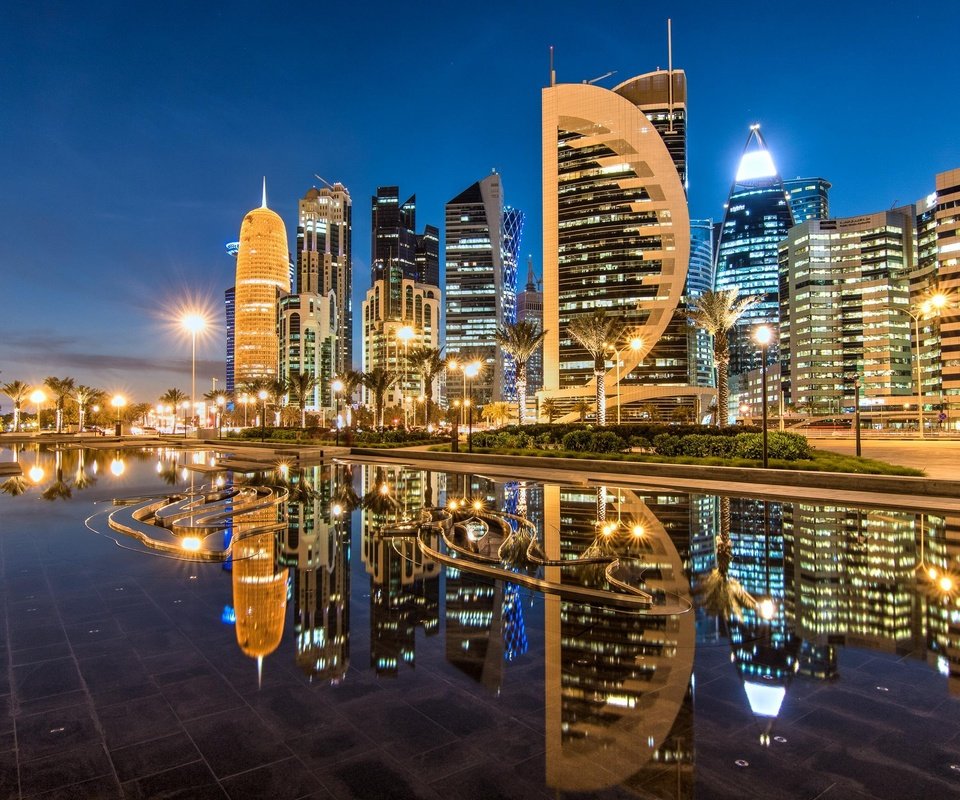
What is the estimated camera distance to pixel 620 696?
5.07 meters

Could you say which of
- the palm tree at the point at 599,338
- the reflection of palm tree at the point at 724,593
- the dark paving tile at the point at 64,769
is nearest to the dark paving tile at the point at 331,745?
the dark paving tile at the point at 64,769

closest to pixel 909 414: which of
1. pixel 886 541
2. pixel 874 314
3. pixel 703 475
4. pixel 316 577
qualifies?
pixel 874 314

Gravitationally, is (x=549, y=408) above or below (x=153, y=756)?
above

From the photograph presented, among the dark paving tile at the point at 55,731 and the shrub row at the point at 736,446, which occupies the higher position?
the shrub row at the point at 736,446

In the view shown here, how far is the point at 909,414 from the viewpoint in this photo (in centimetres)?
12838

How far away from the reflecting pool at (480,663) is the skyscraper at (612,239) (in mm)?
118455

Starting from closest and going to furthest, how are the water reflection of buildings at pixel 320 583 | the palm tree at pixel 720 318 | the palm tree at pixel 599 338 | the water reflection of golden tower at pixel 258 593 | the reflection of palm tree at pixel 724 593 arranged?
the water reflection of buildings at pixel 320 583, the water reflection of golden tower at pixel 258 593, the reflection of palm tree at pixel 724 593, the palm tree at pixel 720 318, the palm tree at pixel 599 338

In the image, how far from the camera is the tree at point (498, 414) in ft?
419

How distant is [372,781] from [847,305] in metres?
200

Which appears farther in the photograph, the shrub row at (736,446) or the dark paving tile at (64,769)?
the shrub row at (736,446)

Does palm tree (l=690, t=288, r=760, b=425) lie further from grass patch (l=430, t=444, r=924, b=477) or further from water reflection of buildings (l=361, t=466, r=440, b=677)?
water reflection of buildings (l=361, t=466, r=440, b=677)

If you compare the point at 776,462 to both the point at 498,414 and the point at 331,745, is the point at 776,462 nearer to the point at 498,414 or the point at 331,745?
the point at 331,745

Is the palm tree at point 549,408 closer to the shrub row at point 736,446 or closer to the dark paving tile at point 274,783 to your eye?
the shrub row at point 736,446

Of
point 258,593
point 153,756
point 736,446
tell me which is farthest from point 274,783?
point 736,446
